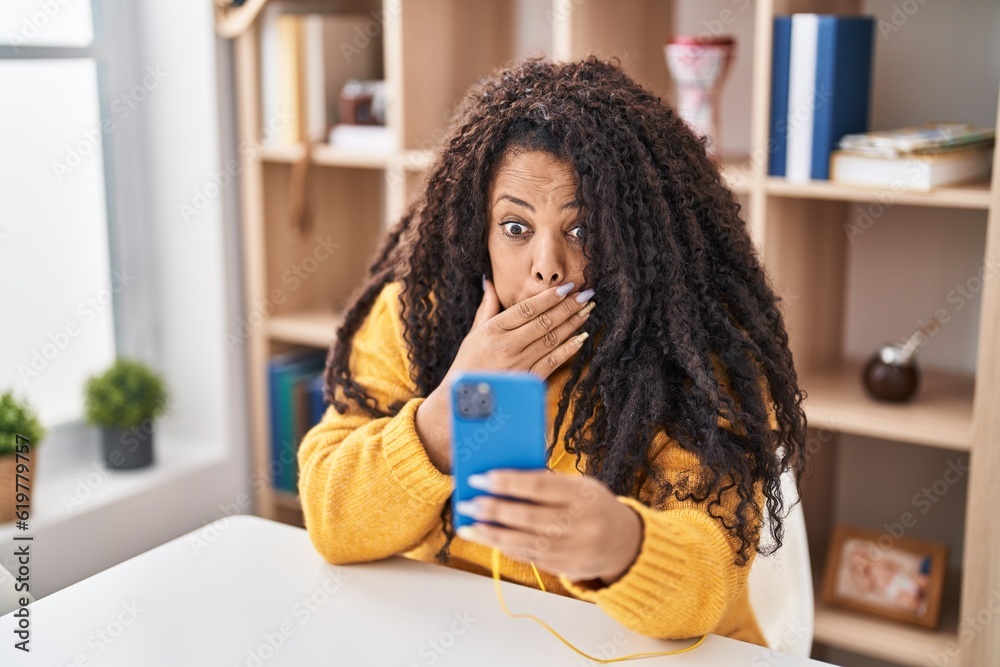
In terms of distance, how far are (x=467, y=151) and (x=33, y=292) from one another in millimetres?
1386

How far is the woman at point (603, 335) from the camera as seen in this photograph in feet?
3.64

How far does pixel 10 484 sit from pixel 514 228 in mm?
1258

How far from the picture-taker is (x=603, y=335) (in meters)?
1.19

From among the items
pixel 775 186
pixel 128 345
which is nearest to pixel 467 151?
pixel 775 186

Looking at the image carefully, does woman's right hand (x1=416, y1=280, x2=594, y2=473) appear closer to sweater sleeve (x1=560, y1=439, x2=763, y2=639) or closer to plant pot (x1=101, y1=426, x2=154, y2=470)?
sweater sleeve (x1=560, y1=439, x2=763, y2=639)

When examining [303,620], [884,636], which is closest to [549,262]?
[303,620]

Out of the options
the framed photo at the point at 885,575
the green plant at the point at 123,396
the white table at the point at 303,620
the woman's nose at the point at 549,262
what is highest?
the woman's nose at the point at 549,262

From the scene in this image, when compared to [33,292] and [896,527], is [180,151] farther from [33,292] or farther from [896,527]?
[896,527]

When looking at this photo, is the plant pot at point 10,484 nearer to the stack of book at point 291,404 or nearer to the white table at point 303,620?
the stack of book at point 291,404

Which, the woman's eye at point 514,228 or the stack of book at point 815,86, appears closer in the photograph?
the woman's eye at point 514,228

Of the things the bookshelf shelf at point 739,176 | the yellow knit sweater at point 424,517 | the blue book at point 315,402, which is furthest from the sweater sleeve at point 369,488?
the blue book at point 315,402

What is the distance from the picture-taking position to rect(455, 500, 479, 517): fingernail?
36.0 inches

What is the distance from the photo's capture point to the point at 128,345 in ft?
7.99

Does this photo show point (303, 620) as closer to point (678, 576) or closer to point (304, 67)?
point (678, 576)
